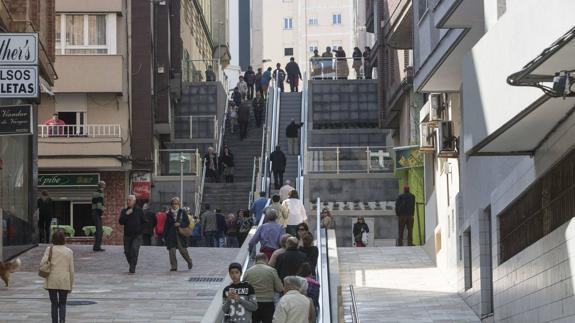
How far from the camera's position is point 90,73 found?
153ft

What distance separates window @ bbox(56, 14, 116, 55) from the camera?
47.0 m

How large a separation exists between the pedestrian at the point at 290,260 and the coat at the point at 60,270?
308 centimetres

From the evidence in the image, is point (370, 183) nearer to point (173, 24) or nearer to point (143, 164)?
point (143, 164)

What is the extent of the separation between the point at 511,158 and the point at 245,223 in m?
15.7

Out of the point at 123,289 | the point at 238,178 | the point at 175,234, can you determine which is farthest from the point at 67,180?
the point at 123,289

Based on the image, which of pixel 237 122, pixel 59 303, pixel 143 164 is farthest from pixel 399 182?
pixel 59 303

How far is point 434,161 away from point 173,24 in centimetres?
2065

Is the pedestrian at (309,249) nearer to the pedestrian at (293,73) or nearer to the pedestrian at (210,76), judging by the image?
the pedestrian at (210,76)

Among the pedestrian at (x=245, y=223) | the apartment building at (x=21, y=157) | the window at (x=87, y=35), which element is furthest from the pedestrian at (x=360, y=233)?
the window at (x=87, y=35)

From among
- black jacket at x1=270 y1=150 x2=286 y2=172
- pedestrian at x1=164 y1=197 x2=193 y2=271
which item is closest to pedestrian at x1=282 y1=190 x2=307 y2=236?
pedestrian at x1=164 y1=197 x2=193 y2=271

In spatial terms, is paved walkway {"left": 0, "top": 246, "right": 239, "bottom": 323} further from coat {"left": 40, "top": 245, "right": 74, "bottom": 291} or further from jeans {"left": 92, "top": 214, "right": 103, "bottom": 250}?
coat {"left": 40, "top": 245, "right": 74, "bottom": 291}

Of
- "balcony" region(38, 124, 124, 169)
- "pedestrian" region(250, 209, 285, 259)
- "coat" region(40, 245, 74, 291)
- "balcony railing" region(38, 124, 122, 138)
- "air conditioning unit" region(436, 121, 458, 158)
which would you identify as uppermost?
"balcony railing" region(38, 124, 122, 138)

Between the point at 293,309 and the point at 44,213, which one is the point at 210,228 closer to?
the point at 44,213

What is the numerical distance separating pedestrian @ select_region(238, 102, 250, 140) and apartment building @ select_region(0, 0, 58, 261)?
1826 centimetres
